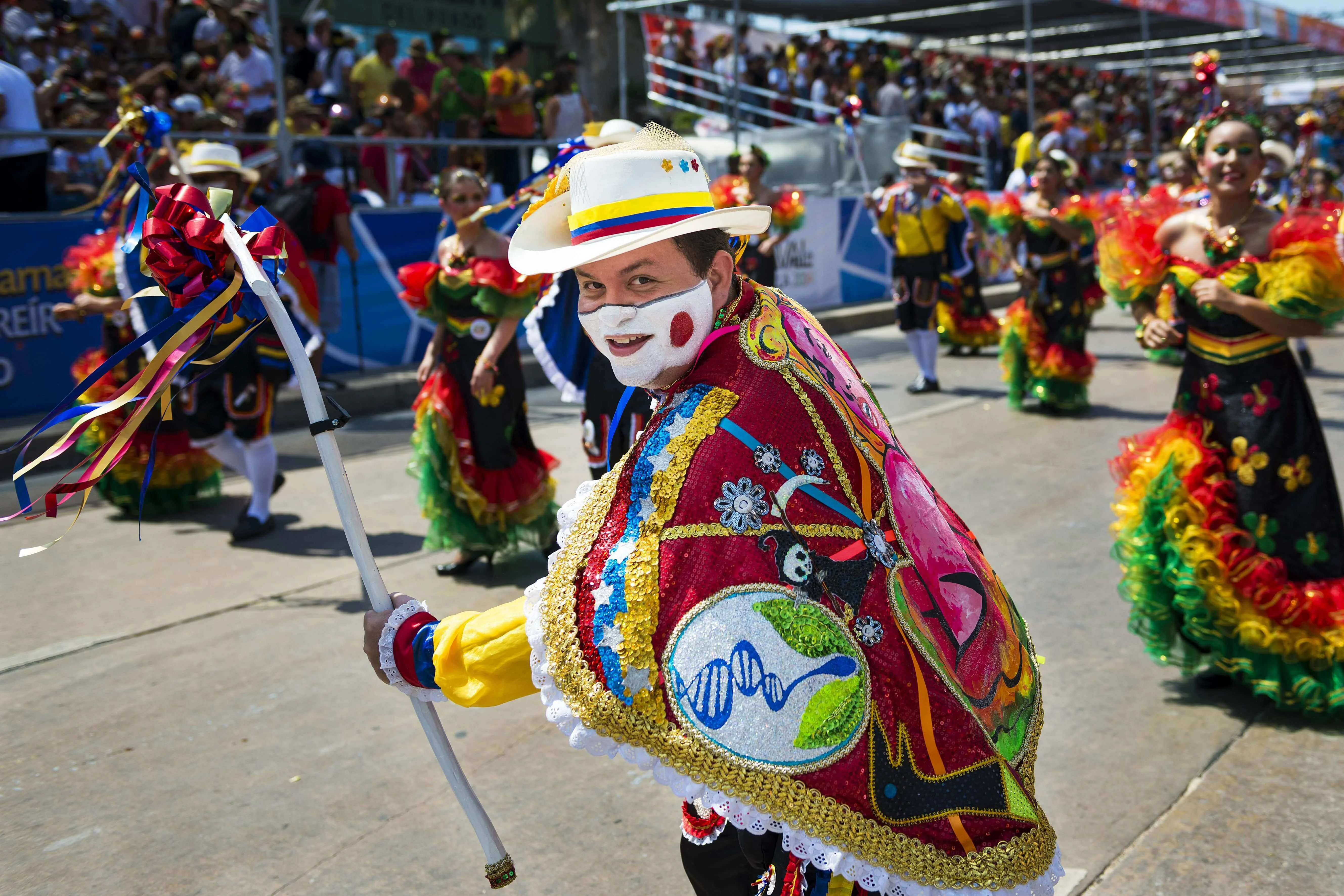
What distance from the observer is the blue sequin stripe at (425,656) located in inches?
85.1

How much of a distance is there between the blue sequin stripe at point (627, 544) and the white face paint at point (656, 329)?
0.13m

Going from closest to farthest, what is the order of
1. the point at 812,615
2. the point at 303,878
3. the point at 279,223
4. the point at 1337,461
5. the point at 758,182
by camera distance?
the point at 812,615, the point at 279,223, the point at 303,878, the point at 1337,461, the point at 758,182

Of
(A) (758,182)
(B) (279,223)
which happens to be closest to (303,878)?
(B) (279,223)

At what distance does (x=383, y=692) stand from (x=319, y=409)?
253 cm

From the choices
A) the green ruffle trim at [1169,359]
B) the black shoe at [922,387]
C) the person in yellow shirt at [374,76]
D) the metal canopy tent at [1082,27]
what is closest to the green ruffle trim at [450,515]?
the black shoe at [922,387]

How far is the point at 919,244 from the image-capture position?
1109cm

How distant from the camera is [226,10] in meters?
12.6

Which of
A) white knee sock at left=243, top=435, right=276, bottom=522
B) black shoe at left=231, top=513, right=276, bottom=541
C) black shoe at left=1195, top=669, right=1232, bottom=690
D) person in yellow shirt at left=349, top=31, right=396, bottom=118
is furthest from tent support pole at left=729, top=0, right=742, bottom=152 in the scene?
black shoe at left=1195, top=669, right=1232, bottom=690

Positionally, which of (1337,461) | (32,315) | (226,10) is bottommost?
(1337,461)

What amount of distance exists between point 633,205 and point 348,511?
0.81 m

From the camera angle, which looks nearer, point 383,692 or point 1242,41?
point 383,692

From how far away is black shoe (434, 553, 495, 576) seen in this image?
607cm

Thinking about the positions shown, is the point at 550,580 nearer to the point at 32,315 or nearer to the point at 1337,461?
the point at 1337,461

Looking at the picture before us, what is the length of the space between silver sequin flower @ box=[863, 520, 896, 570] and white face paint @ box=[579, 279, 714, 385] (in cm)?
44
